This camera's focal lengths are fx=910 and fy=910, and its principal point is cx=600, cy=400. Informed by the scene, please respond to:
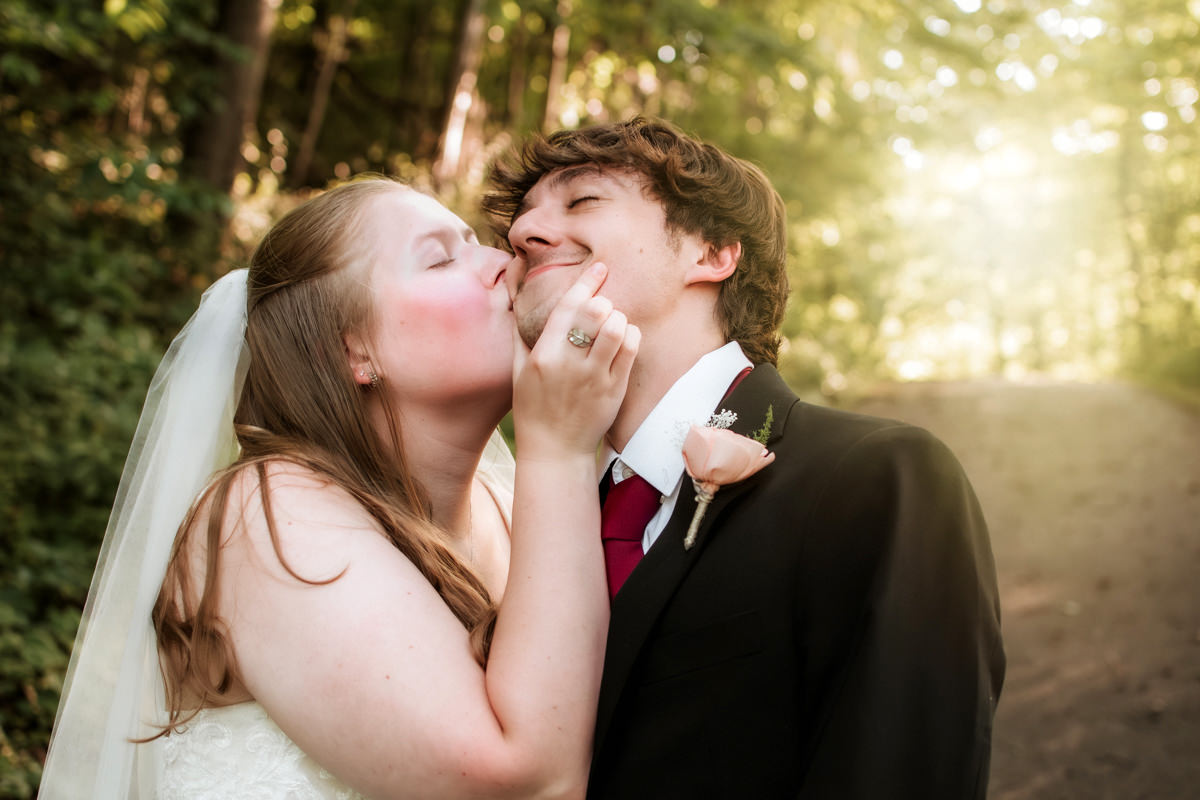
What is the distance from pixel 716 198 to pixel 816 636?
4.33 feet

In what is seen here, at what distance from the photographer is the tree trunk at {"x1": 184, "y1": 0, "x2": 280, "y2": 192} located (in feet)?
27.6

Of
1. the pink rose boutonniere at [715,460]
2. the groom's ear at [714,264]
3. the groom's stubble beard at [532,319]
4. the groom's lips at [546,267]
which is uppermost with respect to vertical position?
the groom's ear at [714,264]

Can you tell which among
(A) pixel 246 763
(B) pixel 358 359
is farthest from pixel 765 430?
(A) pixel 246 763

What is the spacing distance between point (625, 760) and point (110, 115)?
9658mm

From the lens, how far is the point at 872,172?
45.1 ft

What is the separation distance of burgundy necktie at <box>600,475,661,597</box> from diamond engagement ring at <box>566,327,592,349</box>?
365 mm

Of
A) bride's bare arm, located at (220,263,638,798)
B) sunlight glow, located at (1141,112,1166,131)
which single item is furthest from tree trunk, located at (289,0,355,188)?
sunlight glow, located at (1141,112,1166,131)

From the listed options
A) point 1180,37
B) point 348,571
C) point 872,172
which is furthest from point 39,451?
point 1180,37

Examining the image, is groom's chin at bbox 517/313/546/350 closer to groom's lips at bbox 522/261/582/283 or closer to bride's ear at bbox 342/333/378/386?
groom's lips at bbox 522/261/582/283

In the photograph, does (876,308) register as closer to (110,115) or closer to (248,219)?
(248,219)

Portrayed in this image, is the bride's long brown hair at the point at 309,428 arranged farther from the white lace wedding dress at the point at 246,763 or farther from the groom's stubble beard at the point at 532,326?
the groom's stubble beard at the point at 532,326

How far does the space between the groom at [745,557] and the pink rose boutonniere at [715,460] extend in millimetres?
42

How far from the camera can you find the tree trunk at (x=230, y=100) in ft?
27.6

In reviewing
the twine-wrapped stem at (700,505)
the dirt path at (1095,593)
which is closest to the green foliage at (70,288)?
the twine-wrapped stem at (700,505)
